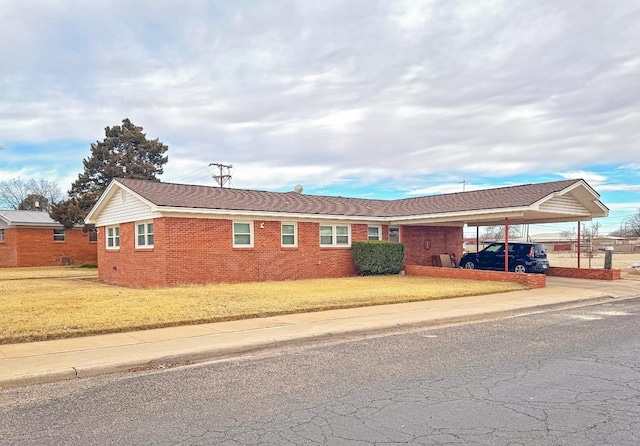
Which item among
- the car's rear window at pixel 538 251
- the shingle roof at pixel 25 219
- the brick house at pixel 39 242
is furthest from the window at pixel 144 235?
the shingle roof at pixel 25 219

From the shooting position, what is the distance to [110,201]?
23203 millimetres

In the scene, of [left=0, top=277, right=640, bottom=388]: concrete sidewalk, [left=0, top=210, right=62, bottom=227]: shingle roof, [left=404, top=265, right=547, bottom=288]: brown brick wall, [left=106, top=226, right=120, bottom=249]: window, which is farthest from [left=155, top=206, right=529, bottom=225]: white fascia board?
[left=0, top=210, right=62, bottom=227]: shingle roof

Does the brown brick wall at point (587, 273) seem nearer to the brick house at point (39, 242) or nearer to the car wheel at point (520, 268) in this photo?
the car wheel at point (520, 268)

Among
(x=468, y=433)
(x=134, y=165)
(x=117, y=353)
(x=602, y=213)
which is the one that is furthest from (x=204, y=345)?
(x=134, y=165)

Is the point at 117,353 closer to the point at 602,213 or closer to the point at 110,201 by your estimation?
the point at 110,201

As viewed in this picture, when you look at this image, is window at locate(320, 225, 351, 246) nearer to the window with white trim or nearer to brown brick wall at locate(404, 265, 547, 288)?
the window with white trim

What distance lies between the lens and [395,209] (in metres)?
26.4

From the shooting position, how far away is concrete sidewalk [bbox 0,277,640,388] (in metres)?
7.14

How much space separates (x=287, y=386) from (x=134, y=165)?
36510mm

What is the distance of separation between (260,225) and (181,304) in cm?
831

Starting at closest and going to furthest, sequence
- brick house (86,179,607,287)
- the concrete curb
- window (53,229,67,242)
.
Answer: the concrete curb, brick house (86,179,607,287), window (53,229,67,242)

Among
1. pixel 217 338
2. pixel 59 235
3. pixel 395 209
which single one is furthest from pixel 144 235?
pixel 59 235

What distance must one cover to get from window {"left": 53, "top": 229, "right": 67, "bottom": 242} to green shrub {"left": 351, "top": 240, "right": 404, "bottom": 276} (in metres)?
24.5

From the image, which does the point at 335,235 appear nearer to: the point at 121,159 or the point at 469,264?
the point at 469,264
